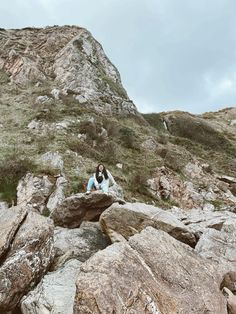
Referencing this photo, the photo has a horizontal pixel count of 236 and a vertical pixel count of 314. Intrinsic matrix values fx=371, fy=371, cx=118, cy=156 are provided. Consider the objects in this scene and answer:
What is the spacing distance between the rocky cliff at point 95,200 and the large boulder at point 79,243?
4 centimetres

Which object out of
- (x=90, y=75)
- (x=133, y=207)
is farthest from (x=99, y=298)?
(x=90, y=75)

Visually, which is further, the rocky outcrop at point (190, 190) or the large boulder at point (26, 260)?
the rocky outcrop at point (190, 190)

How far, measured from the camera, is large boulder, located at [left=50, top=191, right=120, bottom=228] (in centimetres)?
1384

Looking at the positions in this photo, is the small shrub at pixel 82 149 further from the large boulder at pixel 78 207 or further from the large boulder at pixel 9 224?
the large boulder at pixel 9 224

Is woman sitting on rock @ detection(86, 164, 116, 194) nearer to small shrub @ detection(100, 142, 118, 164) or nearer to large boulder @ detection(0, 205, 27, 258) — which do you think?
large boulder @ detection(0, 205, 27, 258)

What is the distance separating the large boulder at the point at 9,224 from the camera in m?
9.88

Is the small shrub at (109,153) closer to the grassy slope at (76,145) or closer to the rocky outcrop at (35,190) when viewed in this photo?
the grassy slope at (76,145)

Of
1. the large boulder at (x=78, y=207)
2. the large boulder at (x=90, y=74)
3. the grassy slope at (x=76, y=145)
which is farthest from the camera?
the large boulder at (x=90, y=74)

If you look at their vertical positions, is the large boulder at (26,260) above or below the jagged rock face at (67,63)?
below

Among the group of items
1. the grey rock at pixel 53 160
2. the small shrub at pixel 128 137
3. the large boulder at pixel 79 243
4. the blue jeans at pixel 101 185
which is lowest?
the large boulder at pixel 79 243

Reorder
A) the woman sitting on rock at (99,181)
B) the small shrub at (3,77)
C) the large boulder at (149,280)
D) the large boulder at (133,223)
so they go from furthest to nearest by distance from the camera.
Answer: the small shrub at (3,77)
the woman sitting on rock at (99,181)
the large boulder at (133,223)
the large boulder at (149,280)

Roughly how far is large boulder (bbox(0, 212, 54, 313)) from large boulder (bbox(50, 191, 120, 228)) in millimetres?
2997

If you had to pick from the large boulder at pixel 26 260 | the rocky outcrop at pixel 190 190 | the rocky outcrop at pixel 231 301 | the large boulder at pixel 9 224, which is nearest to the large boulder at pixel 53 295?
the large boulder at pixel 26 260

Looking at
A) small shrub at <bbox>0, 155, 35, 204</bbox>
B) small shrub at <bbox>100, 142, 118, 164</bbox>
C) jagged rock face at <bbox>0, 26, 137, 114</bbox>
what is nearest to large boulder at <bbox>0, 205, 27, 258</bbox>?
small shrub at <bbox>0, 155, 35, 204</bbox>
